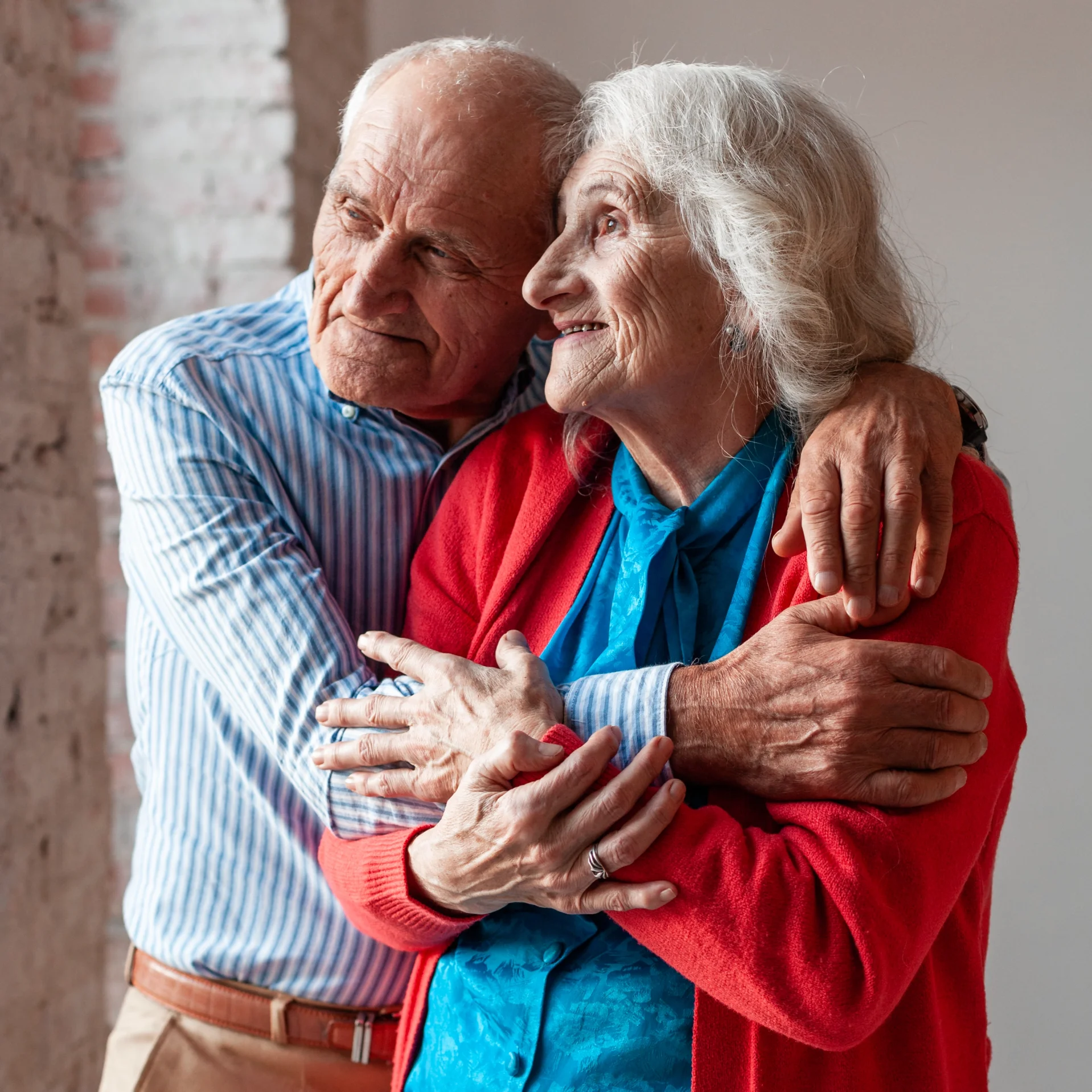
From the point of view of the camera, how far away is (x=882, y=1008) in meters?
1.09

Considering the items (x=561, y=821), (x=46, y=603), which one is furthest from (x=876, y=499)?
(x=46, y=603)

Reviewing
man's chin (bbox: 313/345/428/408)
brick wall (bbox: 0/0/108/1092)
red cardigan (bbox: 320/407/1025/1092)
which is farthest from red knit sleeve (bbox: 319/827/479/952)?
brick wall (bbox: 0/0/108/1092)

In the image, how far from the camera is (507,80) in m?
1.55

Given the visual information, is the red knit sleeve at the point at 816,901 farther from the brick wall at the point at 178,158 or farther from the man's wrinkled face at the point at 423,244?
the brick wall at the point at 178,158

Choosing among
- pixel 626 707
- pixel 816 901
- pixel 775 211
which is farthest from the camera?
pixel 775 211

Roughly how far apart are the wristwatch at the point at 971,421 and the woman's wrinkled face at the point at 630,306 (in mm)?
306

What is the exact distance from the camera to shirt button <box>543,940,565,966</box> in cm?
127

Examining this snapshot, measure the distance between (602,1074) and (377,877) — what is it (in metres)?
0.33

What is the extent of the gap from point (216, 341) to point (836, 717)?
1012mm

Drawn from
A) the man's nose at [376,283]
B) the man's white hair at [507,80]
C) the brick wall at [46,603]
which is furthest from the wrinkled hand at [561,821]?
the brick wall at [46,603]

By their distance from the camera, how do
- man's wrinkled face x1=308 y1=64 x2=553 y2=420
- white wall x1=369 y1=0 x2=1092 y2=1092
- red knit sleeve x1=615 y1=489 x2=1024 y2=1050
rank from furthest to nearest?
white wall x1=369 y1=0 x2=1092 y2=1092
man's wrinkled face x1=308 y1=64 x2=553 y2=420
red knit sleeve x1=615 y1=489 x2=1024 y2=1050

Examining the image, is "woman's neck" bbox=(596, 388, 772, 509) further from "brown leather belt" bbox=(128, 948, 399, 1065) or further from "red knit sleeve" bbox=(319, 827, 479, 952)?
"brown leather belt" bbox=(128, 948, 399, 1065)

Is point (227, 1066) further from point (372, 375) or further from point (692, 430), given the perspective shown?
A: point (692, 430)

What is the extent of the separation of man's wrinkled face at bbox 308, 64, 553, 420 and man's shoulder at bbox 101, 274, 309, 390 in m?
0.09
